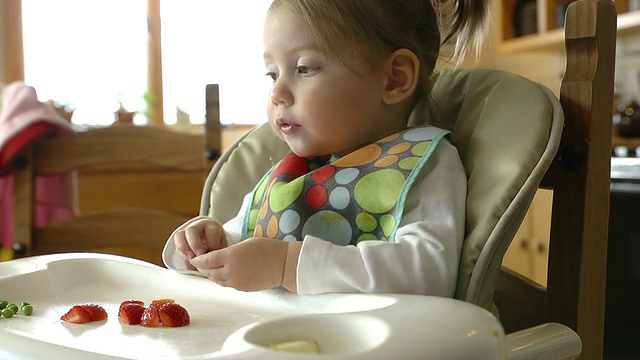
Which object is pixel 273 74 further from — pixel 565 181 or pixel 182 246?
pixel 565 181

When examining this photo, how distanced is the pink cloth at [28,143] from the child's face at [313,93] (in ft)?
2.92

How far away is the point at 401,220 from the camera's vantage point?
83 cm

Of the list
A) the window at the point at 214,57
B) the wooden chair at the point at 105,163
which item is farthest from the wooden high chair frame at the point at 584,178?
the window at the point at 214,57

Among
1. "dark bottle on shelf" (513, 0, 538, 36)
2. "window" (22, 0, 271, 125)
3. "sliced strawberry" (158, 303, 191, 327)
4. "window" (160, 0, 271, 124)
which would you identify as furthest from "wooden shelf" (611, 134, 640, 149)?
"sliced strawberry" (158, 303, 191, 327)

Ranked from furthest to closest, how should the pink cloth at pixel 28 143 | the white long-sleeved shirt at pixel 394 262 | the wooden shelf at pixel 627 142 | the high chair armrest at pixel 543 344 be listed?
the wooden shelf at pixel 627 142 < the pink cloth at pixel 28 143 < the white long-sleeved shirt at pixel 394 262 < the high chair armrest at pixel 543 344

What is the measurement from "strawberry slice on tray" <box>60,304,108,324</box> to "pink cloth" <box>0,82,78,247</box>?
967mm

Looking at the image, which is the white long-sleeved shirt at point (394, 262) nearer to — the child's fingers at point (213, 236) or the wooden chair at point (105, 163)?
the child's fingers at point (213, 236)

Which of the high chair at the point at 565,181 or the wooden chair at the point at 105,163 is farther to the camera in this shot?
the wooden chair at the point at 105,163

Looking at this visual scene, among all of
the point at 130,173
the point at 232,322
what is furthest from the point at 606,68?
the point at 130,173

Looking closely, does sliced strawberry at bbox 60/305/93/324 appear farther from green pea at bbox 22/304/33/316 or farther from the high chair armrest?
the high chair armrest

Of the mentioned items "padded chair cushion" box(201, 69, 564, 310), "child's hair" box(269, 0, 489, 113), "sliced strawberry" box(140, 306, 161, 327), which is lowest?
"sliced strawberry" box(140, 306, 161, 327)

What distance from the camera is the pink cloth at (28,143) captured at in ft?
5.37

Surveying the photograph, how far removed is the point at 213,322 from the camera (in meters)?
0.75

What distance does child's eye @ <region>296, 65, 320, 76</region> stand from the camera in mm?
928
